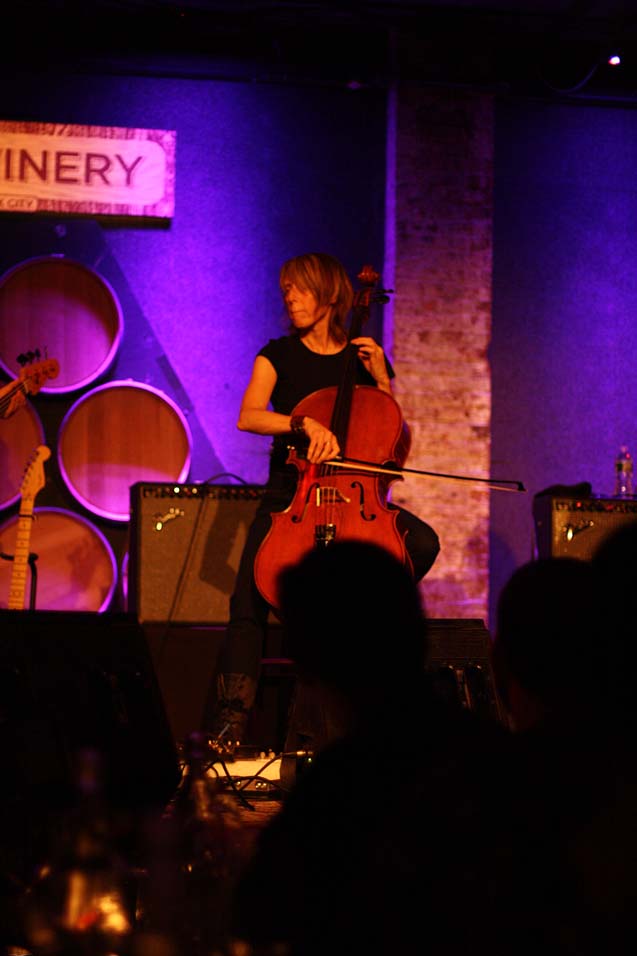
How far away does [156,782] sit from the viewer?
2.62 metres

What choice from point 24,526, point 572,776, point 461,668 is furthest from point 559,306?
point 572,776

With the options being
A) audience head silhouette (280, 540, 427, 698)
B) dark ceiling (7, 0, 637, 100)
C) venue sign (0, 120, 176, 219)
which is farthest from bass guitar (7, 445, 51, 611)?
audience head silhouette (280, 540, 427, 698)

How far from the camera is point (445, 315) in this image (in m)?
6.14

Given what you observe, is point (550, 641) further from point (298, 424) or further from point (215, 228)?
point (215, 228)

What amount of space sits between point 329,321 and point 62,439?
1.88m

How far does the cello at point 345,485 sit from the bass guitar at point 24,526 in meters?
1.58

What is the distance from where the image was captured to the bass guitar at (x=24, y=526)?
4973 mm

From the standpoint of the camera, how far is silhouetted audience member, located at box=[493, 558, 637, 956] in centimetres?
120

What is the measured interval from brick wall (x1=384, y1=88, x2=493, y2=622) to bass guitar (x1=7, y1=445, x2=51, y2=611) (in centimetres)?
187

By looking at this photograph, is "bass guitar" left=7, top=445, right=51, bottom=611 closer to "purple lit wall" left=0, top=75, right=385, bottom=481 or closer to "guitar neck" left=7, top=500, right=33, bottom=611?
"guitar neck" left=7, top=500, right=33, bottom=611

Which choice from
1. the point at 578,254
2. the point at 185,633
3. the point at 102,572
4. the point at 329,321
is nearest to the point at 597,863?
the point at 329,321

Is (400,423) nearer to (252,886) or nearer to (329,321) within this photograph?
(329,321)

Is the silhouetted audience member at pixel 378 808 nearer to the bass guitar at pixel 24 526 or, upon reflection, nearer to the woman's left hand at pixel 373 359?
the woman's left hand at pixel 373 359

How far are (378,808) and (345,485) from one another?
2584mm
